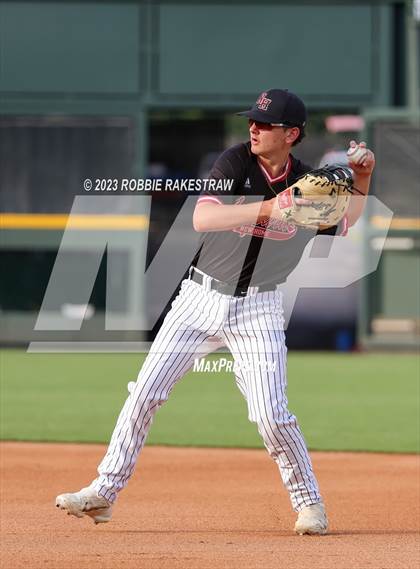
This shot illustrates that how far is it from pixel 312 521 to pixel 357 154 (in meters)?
1.74

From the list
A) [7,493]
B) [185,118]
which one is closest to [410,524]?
[7,493]

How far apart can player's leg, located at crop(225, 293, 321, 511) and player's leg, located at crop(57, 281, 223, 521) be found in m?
0.14

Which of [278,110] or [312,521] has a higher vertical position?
[278,110]

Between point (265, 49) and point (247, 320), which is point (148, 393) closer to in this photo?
point (247, 320)

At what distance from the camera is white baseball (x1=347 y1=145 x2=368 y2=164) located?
5.41 meters

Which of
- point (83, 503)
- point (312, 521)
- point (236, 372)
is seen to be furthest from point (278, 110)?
point (83, 503)

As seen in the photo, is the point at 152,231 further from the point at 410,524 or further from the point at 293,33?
the point at 410,524

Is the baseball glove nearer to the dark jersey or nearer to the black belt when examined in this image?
the dark jersey

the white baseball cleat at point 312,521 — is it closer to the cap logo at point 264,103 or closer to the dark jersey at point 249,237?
the dark jersey at point 249,237

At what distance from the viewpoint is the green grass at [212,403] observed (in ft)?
32.6

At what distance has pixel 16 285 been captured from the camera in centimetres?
1841

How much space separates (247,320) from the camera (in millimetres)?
5617

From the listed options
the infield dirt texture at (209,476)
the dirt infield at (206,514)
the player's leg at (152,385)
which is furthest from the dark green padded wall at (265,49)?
the player's leg at (152,385)

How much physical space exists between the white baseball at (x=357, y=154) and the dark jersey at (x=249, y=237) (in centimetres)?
40
